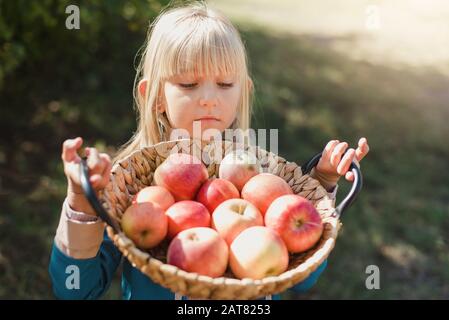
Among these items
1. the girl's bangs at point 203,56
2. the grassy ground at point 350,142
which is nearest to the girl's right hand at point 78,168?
the girl's bangs at point 203,56

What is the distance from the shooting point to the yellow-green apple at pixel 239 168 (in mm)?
1742

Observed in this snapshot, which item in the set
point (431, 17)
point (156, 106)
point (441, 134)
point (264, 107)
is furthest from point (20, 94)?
point (431, 17)

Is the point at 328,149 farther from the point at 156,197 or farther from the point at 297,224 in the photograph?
the point at 156,197

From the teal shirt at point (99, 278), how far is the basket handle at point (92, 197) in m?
0.29

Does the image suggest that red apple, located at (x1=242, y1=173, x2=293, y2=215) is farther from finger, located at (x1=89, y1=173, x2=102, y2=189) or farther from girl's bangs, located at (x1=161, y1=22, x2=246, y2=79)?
finger, located at (x1=89, y1=173, x2=102, y2=189)

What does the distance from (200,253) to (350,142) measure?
12.2 ft

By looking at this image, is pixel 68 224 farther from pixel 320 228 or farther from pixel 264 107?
pixel 264 107

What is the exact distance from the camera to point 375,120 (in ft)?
18.1

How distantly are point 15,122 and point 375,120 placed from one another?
329cm

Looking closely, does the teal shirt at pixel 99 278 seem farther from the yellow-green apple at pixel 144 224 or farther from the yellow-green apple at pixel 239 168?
the yellow-green apple at pixel 239 168

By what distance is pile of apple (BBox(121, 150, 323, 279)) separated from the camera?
1.39 metres

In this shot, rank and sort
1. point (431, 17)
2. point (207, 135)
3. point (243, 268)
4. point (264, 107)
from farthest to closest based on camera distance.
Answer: point (431, 17), point (264, 107), point (207, 135), point (243, 268)

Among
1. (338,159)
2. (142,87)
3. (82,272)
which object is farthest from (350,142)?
(82,272)

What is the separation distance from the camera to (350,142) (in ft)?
16.1
